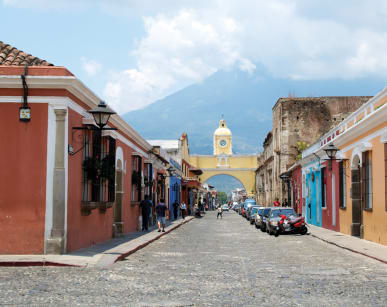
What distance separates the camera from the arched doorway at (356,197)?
22188 mm

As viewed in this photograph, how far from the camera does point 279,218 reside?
24.7 metres

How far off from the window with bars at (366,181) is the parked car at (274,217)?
4193mm

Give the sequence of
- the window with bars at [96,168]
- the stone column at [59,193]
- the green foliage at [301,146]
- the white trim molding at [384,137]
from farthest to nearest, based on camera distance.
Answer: the green foliage at [301,146] → the white trim molding at [384,137] → the window with bars at [96,168] → the stone column at [59,193]

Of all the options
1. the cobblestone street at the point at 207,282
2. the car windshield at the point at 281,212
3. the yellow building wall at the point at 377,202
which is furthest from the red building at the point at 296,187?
the cobblestone street at the point at 207,282

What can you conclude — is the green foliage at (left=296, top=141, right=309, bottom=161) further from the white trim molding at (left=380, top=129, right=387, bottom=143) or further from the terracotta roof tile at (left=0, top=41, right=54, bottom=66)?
the terracotta roof tile at (left=0, top=41, right=54, bottom=66)

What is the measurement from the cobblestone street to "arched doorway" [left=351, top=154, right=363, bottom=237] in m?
8.14

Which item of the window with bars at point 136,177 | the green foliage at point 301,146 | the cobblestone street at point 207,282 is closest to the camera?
the cobblestone street at point 207,282

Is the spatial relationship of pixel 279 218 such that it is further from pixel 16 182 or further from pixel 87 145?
pixel 16 182

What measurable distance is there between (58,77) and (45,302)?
6.99 m

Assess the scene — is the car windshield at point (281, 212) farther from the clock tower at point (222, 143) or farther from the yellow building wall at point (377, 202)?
the clock tower at point (222, 143)

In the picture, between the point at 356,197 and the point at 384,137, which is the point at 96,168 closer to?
the point at 384,137

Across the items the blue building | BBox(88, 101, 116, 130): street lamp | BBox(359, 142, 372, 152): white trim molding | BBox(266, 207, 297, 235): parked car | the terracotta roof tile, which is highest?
the terracotta roof tile

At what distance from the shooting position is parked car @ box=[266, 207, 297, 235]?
2412cm

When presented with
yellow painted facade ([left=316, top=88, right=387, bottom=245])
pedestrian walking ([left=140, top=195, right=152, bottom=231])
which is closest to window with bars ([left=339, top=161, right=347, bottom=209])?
yellow painted facade ([left=316, top=88, right=387, bottom=245])
